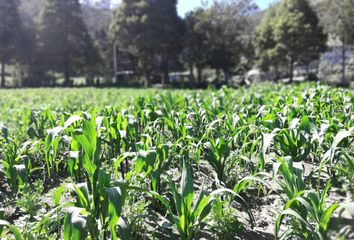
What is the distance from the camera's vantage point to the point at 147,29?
30.7m

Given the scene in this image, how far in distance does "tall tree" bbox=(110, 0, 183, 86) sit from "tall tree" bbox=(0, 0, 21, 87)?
8350 millimetres

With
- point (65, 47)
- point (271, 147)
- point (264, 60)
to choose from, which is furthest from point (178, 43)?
point (271, 147)

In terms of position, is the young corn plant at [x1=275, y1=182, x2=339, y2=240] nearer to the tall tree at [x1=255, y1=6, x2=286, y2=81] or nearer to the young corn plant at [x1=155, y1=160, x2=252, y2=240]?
the young corn plant at [x1=155, y1=160, x2=252, y2=240]

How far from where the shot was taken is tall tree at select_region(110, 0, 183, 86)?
101 ft

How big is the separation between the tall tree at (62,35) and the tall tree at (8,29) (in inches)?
83.5

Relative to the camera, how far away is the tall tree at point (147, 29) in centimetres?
3073

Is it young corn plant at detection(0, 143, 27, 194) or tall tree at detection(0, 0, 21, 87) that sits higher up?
tall tree at detection(0, 0, 21, 87)

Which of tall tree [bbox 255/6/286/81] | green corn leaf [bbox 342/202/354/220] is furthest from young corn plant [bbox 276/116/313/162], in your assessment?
tall tree [bbox 255/6/286/81]

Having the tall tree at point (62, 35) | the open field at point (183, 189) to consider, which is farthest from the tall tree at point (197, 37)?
the open field at point (183, 189)

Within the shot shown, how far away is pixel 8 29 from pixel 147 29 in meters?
12.4

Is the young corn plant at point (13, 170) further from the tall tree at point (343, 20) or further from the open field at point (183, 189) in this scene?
the tall tree at point (343, 20)

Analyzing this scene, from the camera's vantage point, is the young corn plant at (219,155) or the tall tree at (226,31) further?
the tall tree at (226,31)

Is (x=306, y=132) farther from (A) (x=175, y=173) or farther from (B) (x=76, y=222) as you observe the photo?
(B) (x=76, y=222)

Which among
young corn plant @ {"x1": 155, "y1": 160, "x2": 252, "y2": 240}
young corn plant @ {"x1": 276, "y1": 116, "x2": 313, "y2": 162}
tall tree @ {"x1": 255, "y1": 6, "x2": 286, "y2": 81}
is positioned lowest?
young corn plant @ {"x1": 155, "y1": 160, "x2": 252, "y2": 240}
